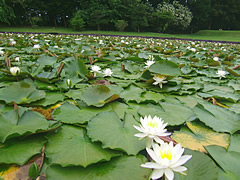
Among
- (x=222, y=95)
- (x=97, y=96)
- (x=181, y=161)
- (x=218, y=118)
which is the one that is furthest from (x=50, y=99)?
(x=222, y=95)

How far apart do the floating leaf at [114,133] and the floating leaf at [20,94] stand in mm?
387

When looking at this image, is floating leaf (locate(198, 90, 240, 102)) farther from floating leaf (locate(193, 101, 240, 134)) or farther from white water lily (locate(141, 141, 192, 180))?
white water lily (locate(141, 141, 192, 180))

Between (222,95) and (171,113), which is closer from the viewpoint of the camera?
(171,113)

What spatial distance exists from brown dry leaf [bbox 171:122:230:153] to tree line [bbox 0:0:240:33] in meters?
14.8

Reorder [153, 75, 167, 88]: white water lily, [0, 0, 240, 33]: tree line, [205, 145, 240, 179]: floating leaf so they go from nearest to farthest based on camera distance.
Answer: [205, 145, 240, 179]: floating leaf, [153, 75, 167, 88]: white water lily, [0, 0, 240, 33]: tree line

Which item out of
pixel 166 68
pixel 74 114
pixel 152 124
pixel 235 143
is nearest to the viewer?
pixel 152 124

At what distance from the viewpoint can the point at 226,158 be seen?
50cm

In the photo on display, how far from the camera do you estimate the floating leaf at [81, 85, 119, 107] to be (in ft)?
2.65

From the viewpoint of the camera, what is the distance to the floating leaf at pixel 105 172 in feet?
1.41

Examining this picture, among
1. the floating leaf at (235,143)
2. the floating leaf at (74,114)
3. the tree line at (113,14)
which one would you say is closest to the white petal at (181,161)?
the floating leaf at (235,143)

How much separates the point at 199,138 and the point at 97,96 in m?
0.51

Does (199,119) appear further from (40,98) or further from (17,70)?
(17,70)

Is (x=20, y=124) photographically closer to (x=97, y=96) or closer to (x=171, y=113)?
(x=97, y=96)

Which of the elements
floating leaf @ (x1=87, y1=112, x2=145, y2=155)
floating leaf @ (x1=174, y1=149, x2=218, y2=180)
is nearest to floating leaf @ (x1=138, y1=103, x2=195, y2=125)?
floating leaf @ (x1=87, y1=112, x2=145, y2=155)
